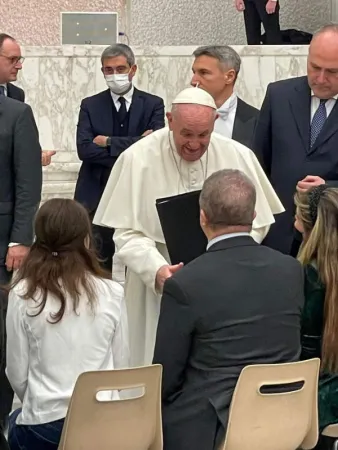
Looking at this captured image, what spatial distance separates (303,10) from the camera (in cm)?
1223

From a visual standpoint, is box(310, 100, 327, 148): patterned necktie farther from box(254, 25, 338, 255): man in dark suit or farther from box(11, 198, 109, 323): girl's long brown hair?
box(11, 198, 109, 323): girl's long brown hair

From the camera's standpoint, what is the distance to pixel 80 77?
9.36 meters

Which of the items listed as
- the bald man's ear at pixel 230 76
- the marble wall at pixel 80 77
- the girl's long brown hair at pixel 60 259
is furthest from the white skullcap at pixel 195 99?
the marble wall at pixel 80 77

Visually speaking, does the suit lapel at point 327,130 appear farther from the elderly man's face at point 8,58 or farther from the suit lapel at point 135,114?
the suit lapel at point 135,114

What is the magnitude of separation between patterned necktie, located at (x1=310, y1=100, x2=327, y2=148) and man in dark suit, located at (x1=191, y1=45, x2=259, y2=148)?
0.50 metres

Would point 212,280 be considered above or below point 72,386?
above

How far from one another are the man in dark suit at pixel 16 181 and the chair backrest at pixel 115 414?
5.66 feet

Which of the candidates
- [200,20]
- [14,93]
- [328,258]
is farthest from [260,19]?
[328,258]

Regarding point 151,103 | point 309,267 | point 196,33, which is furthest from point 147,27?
point 309,267

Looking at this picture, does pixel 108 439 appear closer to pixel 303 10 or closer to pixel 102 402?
pixel 102 402

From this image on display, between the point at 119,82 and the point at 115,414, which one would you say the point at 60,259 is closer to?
the point at 115,414

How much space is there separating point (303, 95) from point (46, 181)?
169 inches

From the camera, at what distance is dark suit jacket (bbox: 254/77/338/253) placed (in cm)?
508

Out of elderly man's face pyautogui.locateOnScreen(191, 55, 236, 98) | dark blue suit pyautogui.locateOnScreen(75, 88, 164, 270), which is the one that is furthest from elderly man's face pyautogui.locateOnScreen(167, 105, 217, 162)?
dark blue suit pyautogui.locateOnScreen(75, 88, 164, 270)
